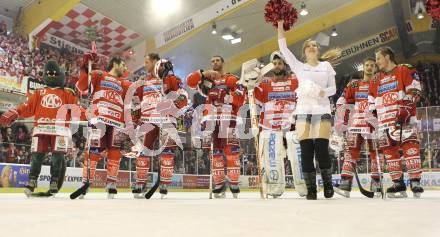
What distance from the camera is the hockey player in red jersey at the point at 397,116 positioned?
477cm

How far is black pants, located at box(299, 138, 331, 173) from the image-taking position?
13.6 ft

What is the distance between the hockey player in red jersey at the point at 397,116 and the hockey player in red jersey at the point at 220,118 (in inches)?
67.9

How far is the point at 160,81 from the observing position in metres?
5.39

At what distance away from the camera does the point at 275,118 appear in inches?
215

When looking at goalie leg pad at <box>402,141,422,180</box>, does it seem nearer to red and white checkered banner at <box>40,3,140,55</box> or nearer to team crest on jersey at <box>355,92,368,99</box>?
team crest on jersey at <box>355,92,368,99</box>

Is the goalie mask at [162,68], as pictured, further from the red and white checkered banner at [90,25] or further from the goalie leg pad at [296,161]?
the red and white checkered banner at [90,25]

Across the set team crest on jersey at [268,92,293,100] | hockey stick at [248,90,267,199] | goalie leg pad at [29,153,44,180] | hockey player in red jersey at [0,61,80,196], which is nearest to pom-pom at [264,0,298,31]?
hockey stick at [248,90,267,199]

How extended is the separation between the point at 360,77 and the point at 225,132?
6.98 feet

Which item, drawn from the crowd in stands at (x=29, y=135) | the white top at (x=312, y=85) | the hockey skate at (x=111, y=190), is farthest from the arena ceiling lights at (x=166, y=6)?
the white top at (x=312, y=85)

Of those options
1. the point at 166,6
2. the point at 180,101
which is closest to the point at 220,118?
the point at 180,101

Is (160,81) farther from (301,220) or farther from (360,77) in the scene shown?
(301,220)

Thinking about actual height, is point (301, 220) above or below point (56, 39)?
below

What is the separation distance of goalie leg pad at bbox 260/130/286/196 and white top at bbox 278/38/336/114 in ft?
3.66

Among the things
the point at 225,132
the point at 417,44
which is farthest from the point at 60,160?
the point at 417,44
